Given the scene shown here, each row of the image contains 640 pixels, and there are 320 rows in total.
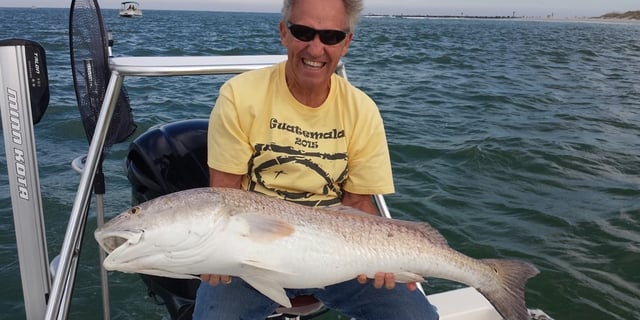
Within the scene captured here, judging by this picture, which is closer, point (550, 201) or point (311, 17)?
point (311, 17)

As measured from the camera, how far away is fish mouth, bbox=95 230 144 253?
2068mm

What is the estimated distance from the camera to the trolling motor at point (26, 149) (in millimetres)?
2279

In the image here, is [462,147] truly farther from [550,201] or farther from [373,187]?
[373,187]

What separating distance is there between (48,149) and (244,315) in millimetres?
7668

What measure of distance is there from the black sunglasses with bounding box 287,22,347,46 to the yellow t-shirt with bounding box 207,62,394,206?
0.31 meters

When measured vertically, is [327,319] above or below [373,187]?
below

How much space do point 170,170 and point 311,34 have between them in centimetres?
127

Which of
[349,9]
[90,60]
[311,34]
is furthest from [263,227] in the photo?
[90,60]

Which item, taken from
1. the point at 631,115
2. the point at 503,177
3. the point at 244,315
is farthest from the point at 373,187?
the point at 631,115

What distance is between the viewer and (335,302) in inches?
112

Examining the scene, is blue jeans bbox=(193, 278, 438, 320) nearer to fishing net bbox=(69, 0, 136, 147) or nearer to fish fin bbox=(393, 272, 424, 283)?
fish fin bbox=(393, 272, 424, 283)

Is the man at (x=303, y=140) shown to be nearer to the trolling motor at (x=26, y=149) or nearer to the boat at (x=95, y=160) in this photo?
the boat at (x=95, y=160)

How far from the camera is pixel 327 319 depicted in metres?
4.88

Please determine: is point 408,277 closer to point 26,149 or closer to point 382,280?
point 382,280
